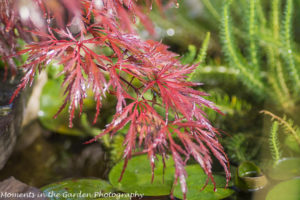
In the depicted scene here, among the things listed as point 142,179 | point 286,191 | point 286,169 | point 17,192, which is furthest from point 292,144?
point 17,192

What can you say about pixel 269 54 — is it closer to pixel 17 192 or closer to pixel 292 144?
pixel 292 144

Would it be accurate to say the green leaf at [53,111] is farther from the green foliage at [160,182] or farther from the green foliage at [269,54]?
the green foliage at [269,54]

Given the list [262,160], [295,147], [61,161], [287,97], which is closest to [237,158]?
[262,160]

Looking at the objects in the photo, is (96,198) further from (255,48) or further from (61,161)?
(255,48)

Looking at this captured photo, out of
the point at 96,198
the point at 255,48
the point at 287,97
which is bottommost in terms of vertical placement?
the point at 96,198

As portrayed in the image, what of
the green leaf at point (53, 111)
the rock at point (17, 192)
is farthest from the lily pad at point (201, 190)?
the green leaf at point (53, 111)

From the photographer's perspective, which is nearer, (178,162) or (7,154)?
(178,162)
